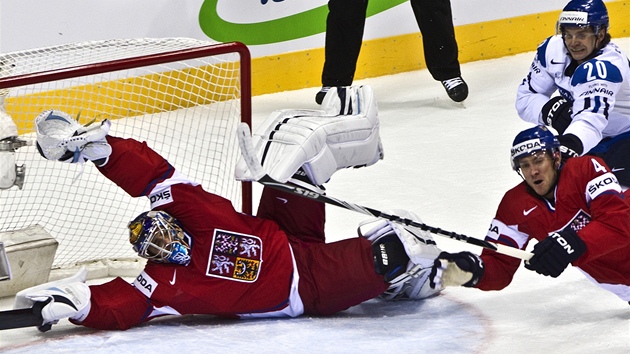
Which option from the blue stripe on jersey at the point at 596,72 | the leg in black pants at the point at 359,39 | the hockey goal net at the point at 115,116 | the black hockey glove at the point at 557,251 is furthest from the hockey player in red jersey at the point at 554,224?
the leg in black pants at the point at 359,39

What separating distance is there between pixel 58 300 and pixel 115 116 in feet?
5.21

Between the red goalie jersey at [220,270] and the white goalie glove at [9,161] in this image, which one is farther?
the white goalie glove at [9,161]

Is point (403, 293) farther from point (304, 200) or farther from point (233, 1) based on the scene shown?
point (233, 1)

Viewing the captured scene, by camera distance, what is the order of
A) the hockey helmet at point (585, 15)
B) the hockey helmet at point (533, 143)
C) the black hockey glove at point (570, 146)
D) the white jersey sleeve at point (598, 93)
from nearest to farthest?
the hockey helmet at point (533, 143) → the black hockey glove at point (570, 146) → the white jersey sleeve at point (598, 93) → the hockey helmet at point (585, 15)

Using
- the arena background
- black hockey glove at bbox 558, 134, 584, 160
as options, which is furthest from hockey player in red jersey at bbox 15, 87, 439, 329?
the arena background

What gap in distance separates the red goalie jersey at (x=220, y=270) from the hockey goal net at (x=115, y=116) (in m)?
0.43

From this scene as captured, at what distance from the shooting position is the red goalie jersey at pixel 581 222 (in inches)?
123

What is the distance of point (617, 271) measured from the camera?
3.27m

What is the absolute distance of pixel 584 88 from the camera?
143 inches

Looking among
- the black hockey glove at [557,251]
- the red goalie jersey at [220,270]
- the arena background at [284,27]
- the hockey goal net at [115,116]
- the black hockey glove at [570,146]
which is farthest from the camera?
the arena background at [284,27]

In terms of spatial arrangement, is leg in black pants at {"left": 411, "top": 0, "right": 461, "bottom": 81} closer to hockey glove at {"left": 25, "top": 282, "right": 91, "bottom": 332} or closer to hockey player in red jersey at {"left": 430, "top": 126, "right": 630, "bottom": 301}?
hockey player in red jersey at {"left": 430, "top": 126, "right": 630, "bottom": 301}

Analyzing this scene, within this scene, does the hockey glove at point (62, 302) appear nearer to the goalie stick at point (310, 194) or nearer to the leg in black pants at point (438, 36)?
the goalie stick at point (310, 194)

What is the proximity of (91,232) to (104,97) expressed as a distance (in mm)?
812

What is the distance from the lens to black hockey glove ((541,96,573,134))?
3.81m
